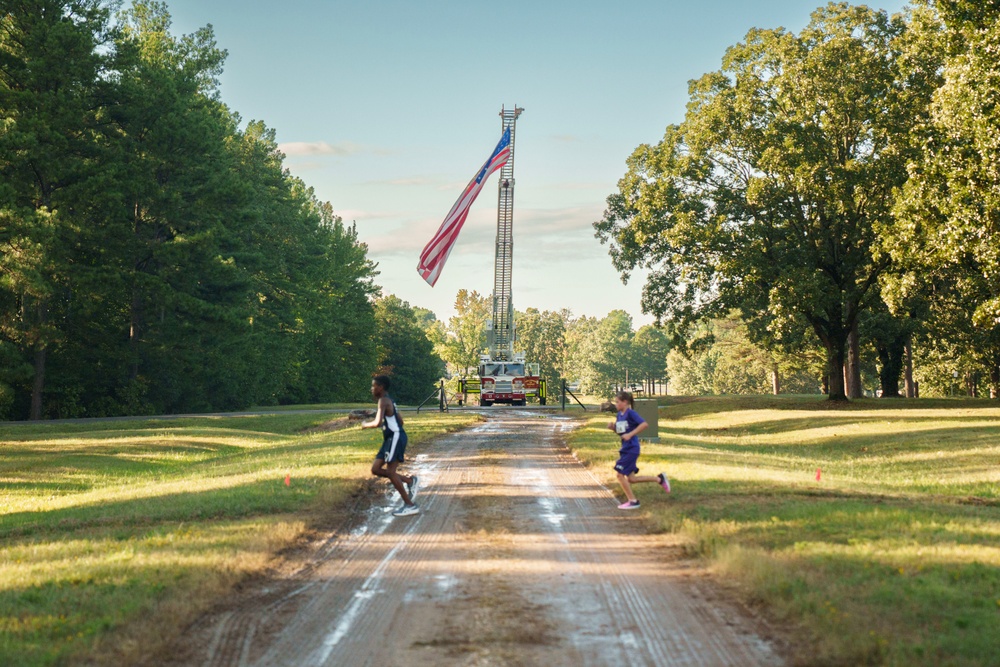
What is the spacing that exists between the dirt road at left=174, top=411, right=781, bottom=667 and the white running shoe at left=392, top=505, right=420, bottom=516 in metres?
0.14

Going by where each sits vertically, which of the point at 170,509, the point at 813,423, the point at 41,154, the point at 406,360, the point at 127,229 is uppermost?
the point at 41,154

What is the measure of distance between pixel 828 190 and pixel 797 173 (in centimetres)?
150

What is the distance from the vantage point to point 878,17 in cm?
3603

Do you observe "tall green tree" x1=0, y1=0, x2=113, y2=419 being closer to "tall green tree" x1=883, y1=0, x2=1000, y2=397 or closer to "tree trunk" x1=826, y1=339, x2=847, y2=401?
"tall green tree" x1=883, y1=0, x2=1000, y2=397

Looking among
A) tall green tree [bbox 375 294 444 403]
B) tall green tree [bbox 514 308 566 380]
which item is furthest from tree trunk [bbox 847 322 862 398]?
tall green tree [bbox 514 308 566 380]

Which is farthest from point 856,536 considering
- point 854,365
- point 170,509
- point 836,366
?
point 854,365

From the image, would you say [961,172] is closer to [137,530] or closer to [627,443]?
[627,443]

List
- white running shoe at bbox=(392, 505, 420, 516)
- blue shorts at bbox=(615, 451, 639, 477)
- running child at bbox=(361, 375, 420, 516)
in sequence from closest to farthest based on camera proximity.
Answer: white running shoe at bbox=(392, 505, 420, 516)
running child at bbox=(361, 375, 420, 516)
blue shorts at bbox=(615, 451, 639, 477)

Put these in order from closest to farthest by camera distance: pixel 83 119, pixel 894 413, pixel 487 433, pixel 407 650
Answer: pixel 407 650 < pixel 487 433 < pixel 894 413 < pixel 83 119

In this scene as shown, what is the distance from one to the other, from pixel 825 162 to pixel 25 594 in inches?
1290

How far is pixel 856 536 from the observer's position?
9.58 metres

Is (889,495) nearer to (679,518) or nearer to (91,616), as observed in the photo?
(679,518)

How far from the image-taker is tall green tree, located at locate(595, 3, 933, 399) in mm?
33656

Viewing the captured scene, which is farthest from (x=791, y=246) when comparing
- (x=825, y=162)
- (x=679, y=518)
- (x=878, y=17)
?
(x=679, y=518)
